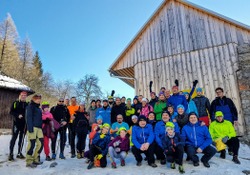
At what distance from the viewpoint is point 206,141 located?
17.0 ft

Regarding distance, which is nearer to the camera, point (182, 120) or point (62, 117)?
point (182, 120)

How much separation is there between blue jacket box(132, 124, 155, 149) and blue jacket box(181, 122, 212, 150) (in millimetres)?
844

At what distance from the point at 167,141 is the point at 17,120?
4.44 metres

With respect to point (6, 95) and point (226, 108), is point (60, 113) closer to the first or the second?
point (226, 108)

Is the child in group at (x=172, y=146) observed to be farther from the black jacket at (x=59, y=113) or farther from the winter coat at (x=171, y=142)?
the black jacket at (x=59, y=113)

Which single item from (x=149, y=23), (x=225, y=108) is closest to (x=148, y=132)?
(x=225, y=108)

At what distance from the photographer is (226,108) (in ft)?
20.8

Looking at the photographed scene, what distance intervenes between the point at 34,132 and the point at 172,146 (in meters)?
3.66

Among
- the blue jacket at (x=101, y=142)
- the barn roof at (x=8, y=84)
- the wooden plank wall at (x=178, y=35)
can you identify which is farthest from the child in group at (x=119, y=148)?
the barn roof at (x=8, y=84)

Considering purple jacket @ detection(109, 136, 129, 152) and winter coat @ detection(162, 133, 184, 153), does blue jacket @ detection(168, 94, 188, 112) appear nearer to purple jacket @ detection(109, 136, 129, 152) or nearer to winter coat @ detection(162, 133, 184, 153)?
winter coat @ detection(162, 133, 184, 153)

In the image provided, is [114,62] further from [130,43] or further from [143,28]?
[143,28]

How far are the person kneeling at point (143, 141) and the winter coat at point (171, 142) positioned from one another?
0.35 meters

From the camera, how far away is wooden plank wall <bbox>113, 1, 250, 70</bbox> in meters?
10.2

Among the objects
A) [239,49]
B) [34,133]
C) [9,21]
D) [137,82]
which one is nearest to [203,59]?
[239,49]
